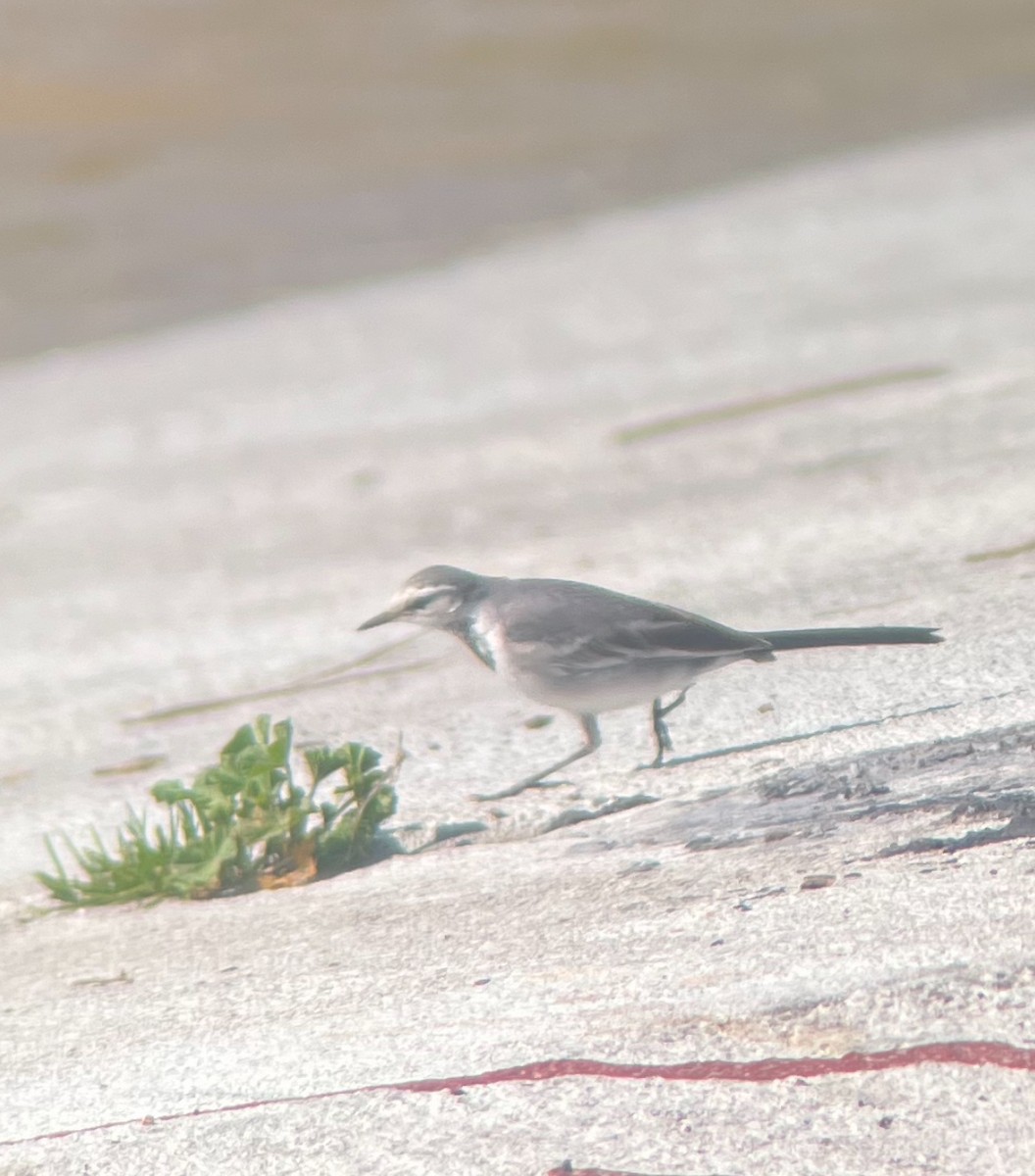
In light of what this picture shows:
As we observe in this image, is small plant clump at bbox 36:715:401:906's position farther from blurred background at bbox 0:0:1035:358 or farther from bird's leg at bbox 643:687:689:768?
blurred background at bbox 0:0:1035:358

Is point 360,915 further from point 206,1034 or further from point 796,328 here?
point 796,328

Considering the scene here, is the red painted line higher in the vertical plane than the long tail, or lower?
lower

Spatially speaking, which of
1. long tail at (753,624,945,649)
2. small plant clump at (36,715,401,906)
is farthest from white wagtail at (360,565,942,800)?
small plant clump at (36,715,401,906)

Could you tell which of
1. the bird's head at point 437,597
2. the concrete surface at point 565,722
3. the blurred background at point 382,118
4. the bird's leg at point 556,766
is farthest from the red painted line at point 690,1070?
the blurred background at point 382,118

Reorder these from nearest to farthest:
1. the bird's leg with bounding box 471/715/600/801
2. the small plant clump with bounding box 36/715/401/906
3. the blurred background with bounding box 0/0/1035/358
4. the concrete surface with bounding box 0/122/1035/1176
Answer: the concrete surface with bounding box 0/122/1035/1176 < the small plant clump with bounding box 36/715/401/906 < the bird's leg with bounding box 471/715/600/801 < the blurred background with bounding box 0/0/1035/358

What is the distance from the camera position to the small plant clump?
437 centimetres

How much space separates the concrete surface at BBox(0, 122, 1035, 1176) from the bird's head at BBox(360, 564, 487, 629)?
377mm

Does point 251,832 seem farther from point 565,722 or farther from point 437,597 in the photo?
point 565,722

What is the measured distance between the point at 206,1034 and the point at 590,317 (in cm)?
796

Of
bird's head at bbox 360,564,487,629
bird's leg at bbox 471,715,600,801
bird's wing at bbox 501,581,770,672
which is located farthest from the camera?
bird's head at bbox 360,564,487,629

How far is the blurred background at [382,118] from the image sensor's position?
1502cm

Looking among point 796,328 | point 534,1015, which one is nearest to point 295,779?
point 534,1015

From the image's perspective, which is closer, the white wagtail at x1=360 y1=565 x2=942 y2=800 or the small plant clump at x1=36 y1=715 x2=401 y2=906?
the small plant clump at x1=36 y1=715 x2=401 y2=906

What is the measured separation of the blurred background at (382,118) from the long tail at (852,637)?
9471 millimetres
